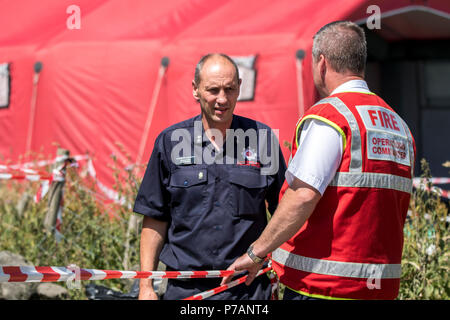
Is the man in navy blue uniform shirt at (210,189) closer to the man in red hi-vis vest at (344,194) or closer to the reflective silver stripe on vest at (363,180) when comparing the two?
the man in red hi-vis vest at (344,194)

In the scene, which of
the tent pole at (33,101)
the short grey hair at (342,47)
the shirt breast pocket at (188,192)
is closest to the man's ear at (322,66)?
the short grey hair at (342,47)

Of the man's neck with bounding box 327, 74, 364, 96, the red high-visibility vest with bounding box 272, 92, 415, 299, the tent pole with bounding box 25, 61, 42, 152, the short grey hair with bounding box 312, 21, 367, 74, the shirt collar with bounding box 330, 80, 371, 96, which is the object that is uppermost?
the tent pole with bounding box 25, 61, 42, 152

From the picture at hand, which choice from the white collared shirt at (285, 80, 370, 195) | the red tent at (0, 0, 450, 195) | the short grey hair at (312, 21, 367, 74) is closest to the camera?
the white collared shirt at (285, 80, 370, 195)

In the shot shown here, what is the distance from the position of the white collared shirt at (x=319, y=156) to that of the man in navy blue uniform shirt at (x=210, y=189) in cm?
56

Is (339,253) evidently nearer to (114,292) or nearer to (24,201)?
(114,292)

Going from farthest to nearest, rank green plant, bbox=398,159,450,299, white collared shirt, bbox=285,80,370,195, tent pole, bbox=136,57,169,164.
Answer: tent pole, bbox=136,57,169,164 → green plant, bbox=398,159,450,299 → white collared shirt, bbox=285,80,370,195

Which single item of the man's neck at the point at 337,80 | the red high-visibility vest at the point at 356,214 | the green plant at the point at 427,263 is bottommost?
the green plant at the point at 427,263

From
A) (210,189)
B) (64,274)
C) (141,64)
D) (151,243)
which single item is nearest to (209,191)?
(210,189)

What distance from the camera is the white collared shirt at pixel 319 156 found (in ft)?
7.10

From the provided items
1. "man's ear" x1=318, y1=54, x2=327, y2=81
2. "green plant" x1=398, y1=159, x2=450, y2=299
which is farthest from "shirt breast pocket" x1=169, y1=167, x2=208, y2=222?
"green plant" x1=398, y1=159, x2=450, y2=299

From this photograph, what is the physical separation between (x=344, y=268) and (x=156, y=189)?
3.18ft

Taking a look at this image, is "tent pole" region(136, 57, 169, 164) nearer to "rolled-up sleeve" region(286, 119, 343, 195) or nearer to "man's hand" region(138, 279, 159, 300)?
"man's hand" region(138, 279, 159, 300)

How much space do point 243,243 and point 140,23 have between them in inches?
246

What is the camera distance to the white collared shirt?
2164 mm
